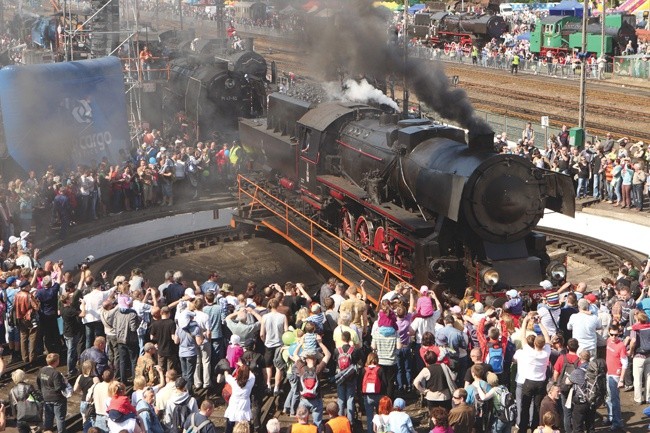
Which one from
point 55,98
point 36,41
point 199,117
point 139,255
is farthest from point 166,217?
point 36,41

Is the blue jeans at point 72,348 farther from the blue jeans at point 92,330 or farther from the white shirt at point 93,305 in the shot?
the white shirt at point 93,305

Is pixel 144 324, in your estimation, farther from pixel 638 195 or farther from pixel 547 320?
pixel 638 195

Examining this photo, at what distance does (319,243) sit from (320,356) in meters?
7.95

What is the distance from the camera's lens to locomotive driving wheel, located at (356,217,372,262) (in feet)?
65.9

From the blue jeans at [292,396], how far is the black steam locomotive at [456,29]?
5225 centimetres

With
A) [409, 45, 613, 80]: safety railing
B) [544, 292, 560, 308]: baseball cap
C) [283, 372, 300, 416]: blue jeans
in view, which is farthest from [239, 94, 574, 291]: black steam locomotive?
[409, 45, 613, 80]: safety railing

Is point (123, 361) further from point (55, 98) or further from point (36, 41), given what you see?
point (36, 41)

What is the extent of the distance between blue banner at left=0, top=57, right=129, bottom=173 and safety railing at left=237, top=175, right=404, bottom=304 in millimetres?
4367

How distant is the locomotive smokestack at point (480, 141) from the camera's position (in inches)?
A: 674

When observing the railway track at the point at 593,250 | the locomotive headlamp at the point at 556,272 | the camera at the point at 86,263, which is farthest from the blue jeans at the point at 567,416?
the railway track at the point at 593,250

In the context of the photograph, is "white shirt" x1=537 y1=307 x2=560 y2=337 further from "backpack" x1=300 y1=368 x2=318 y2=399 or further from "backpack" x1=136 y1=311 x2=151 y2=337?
"backpack" x1=136 y1=311 x2=151 y2=337

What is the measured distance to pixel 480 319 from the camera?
1346 cm

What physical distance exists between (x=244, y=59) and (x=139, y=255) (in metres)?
10.3

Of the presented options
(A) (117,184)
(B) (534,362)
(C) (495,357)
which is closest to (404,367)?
(C) (495,357)
